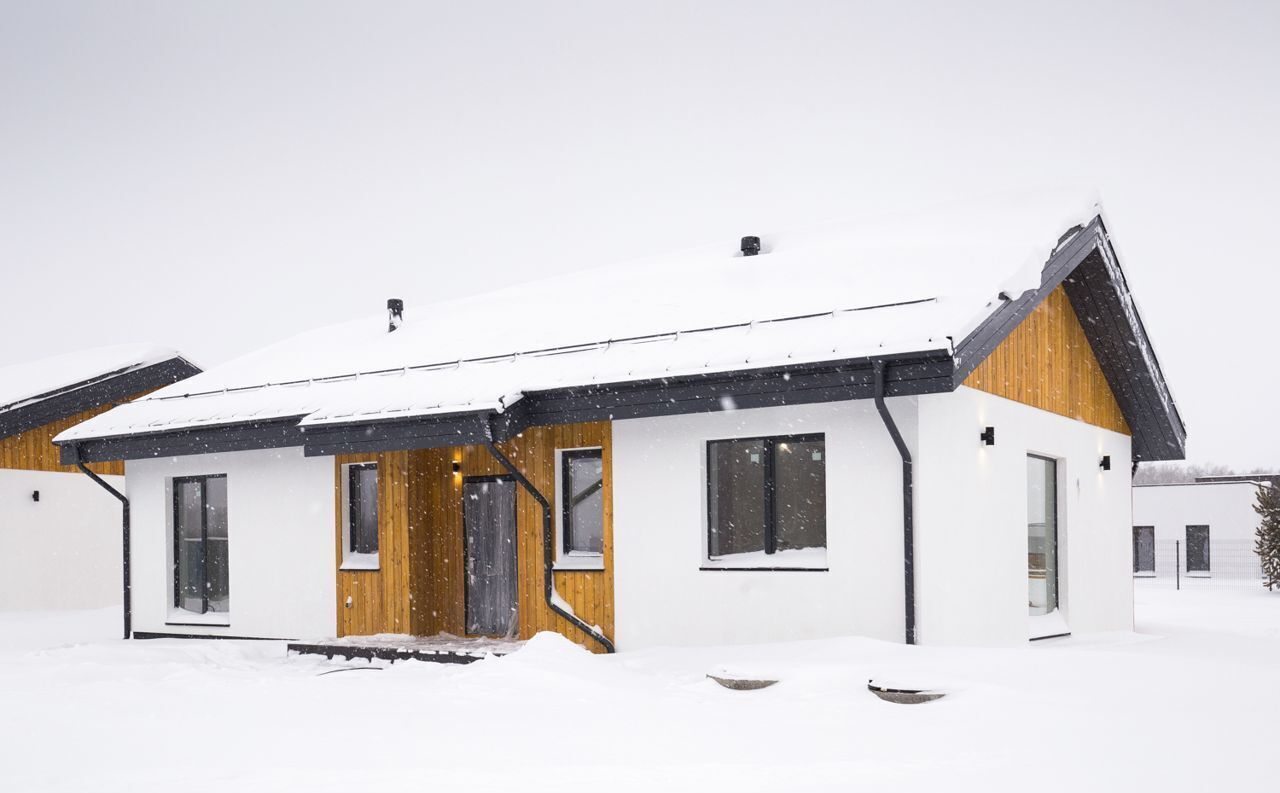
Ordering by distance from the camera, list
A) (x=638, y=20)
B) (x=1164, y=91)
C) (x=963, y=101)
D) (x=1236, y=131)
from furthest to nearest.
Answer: (x=638, y=20) → (x=1164, y=91) → (x=963, y=101) → (x=1236, y=131)

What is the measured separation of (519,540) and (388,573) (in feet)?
5.79

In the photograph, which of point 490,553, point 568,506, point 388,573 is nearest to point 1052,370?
point 568,506

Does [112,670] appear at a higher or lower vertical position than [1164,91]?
lower

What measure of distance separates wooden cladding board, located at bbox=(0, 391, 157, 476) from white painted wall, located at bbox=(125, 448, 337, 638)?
472cm

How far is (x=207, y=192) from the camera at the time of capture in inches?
5881

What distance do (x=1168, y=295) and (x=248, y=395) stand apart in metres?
103

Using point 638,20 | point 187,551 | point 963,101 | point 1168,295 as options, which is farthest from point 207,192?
point 187,551

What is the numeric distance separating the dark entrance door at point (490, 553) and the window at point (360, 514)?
1.16 m

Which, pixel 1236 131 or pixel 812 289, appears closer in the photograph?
pixel 812 289

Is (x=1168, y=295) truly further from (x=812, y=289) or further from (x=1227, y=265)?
(x=812, y=289)

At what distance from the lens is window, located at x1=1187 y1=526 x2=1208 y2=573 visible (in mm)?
31172

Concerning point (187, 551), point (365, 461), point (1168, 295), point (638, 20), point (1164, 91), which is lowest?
point (187, 551)

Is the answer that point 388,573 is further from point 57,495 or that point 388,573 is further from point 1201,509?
point 1201,509

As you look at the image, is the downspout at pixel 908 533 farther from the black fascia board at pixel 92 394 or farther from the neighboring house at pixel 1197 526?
the neighboring house at pixel 1197 526
